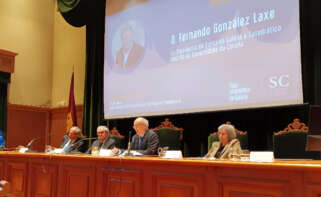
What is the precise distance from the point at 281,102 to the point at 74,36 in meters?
5.12

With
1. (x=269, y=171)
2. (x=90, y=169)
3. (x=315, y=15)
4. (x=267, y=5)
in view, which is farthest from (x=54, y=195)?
(x=315, y=15)

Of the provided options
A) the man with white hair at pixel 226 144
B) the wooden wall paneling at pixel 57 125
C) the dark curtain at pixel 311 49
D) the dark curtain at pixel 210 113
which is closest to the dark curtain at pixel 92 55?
the dark curtain at pixel 210 113

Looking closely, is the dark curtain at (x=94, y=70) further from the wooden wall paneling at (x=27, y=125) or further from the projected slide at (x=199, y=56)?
the wooden wall paneling at (x=27, y=125)

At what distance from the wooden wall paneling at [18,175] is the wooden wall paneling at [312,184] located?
9.01 ft

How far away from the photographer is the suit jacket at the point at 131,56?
5379 millimetres

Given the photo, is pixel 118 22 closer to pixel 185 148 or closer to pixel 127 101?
pixel 127 101

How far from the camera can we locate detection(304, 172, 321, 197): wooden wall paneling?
173cm

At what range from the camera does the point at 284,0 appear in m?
3.83

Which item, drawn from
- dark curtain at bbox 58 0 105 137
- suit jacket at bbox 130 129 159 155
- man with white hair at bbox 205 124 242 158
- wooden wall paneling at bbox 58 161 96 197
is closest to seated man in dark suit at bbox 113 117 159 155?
suit jacket at bbox 130 129 159 155

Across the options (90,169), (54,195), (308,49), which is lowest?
(54,195)

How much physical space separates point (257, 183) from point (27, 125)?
6.25m

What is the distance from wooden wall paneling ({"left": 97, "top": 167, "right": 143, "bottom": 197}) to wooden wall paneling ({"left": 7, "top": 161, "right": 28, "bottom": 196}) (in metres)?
1.12

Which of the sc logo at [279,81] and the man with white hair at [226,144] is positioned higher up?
the sc logo at [279,81]

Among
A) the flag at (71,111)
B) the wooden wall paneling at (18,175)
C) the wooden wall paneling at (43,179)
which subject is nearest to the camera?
the wooden wall paneling at (43,179)
